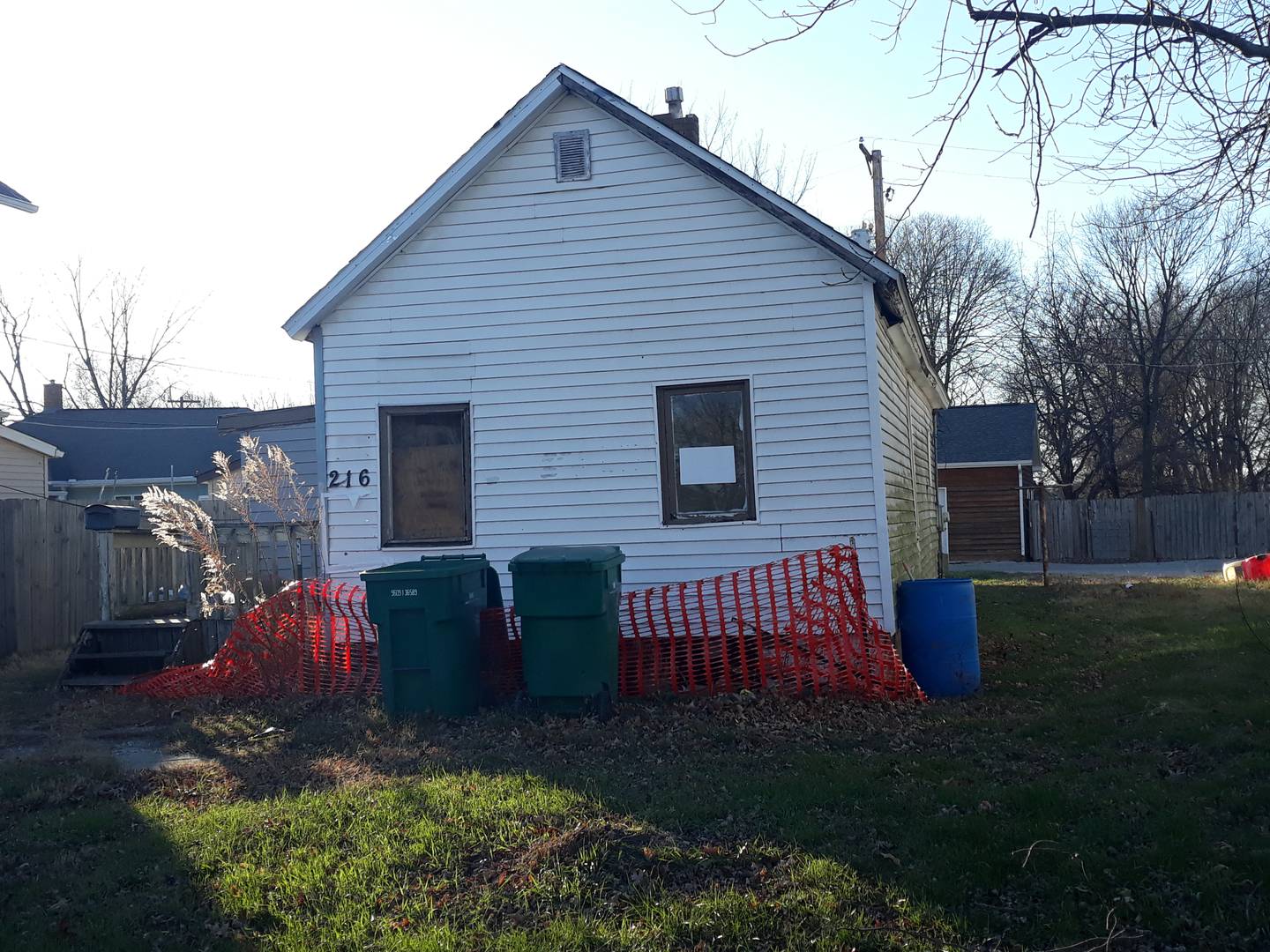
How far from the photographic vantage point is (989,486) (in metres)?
32.2

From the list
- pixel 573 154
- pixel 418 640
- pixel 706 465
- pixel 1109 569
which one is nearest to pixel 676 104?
pixel 573 154

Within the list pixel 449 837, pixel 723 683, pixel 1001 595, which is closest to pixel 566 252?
pixel 723 683

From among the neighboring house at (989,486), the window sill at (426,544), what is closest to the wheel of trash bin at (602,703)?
the window sill at (426,544)

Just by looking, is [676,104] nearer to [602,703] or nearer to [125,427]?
[602,703]

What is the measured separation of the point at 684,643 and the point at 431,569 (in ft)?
8.94

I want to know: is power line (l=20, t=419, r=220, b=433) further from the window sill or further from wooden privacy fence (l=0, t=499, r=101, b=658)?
the window sill

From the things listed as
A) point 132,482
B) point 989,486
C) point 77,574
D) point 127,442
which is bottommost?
point 77,574

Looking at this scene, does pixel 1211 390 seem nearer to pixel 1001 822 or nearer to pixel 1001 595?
pixel 1001 595

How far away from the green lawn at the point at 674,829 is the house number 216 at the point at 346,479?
2899 millimetres

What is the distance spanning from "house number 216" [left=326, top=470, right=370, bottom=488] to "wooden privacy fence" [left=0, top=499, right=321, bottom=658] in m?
1.53

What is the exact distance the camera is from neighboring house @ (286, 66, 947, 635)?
10125 millimetres

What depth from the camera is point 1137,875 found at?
15.1 ft

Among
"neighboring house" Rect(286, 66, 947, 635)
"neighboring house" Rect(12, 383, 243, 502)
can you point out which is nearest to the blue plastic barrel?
"neighboring house" Rect(286, 66, 947, 635)

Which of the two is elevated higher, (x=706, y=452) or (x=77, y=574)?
(x=706, y=452)
